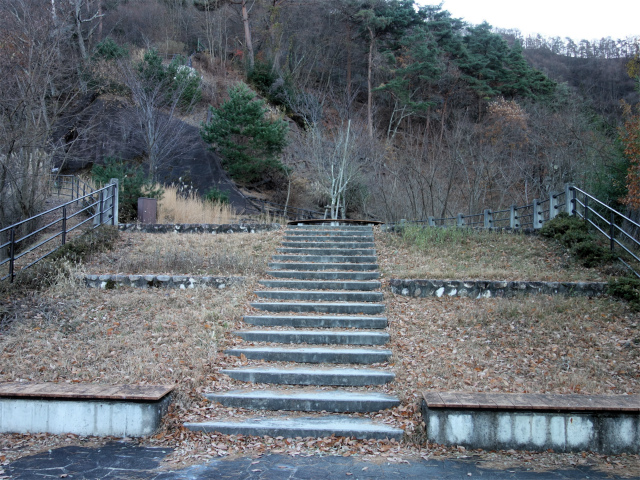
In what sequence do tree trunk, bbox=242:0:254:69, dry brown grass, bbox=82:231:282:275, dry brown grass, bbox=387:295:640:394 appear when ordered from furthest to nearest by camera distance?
1. tree trunk, bbox=242:0:254:69
2. dry brown grass, bbox=82:231:282:275
3. dry brown grass, bbox=387:295:640:394

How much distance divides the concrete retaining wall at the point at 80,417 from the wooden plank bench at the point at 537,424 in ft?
8.89

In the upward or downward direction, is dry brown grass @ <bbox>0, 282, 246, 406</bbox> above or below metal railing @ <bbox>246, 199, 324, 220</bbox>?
below

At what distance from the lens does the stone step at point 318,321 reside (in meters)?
7.48

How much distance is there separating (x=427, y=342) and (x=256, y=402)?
102 inches

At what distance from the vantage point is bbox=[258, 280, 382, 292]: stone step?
9086 millimetres

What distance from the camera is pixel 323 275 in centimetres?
967

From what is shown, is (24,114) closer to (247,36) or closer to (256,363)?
(256,363)

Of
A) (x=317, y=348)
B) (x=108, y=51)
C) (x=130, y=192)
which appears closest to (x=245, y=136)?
(x=108, y=51)

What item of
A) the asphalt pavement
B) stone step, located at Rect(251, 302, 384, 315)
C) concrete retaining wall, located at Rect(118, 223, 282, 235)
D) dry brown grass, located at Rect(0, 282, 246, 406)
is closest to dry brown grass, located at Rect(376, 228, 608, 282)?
stone step, located at Rect(251, 302, 384, 315)

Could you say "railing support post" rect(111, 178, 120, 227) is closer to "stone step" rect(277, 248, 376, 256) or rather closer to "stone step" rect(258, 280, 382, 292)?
"stone step" rect(277, 248, 376, 256)

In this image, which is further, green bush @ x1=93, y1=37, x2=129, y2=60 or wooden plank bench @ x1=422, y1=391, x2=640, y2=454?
green bush @ x1=93, y1=37, x2=129, y2=60

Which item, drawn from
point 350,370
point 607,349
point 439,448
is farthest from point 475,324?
point 439,448

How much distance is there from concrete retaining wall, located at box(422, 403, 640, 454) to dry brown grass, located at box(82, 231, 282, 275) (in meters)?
5.69

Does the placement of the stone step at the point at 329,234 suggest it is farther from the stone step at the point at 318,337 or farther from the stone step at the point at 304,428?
the stone step at the point at 304,428
